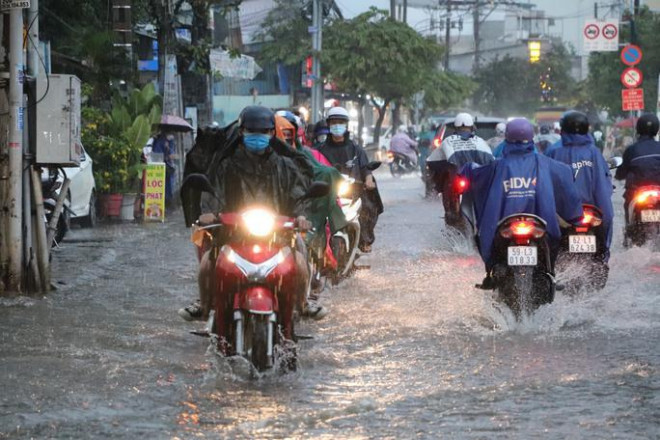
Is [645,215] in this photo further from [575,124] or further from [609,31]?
[609,31]

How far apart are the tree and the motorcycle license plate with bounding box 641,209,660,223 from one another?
127ft

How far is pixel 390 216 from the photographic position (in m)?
22.6

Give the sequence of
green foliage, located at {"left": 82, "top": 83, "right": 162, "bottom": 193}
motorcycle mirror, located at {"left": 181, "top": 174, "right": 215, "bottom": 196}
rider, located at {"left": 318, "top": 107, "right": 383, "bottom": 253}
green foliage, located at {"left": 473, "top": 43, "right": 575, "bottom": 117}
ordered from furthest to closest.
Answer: green foliage, located at {"left": 473, "top": 43, "right": 575, "bottom": 117}
green foliage, located at {"left": 82, "top": 83, "right": 162, "bottom": 193}
rider, located at {"left": 318, "top": 107, "right": 383, "bottom": 253}
motorcycle mirror, located at {"left": 181, "top": 174, "right": 215, "bottom": 196}

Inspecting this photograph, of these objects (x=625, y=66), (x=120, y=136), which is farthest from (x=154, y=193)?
(x=625, y=66)

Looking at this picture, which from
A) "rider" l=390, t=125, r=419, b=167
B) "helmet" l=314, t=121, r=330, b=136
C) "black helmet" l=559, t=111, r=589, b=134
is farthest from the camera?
"rider" l=390, t=125, r=419, b=167

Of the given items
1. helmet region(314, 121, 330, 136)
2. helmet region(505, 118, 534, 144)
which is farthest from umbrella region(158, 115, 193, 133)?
helmet region(505, 118, 534, 144)

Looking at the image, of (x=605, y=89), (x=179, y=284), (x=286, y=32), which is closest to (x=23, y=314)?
(x=179, y=284)

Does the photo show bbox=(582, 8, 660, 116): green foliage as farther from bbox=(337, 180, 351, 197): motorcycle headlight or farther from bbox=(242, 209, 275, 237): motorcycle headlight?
bbox=(242, 209, 275, 237): motorcycle headlight

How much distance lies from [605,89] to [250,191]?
178ft

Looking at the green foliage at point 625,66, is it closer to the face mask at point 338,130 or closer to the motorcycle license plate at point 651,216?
the motorcycle license plate at point 651,216

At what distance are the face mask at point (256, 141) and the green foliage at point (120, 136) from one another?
12752 mm

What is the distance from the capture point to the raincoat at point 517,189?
9.50 metres

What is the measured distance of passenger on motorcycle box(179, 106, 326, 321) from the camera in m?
7.96

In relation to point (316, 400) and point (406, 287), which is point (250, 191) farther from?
point (406, 287)
